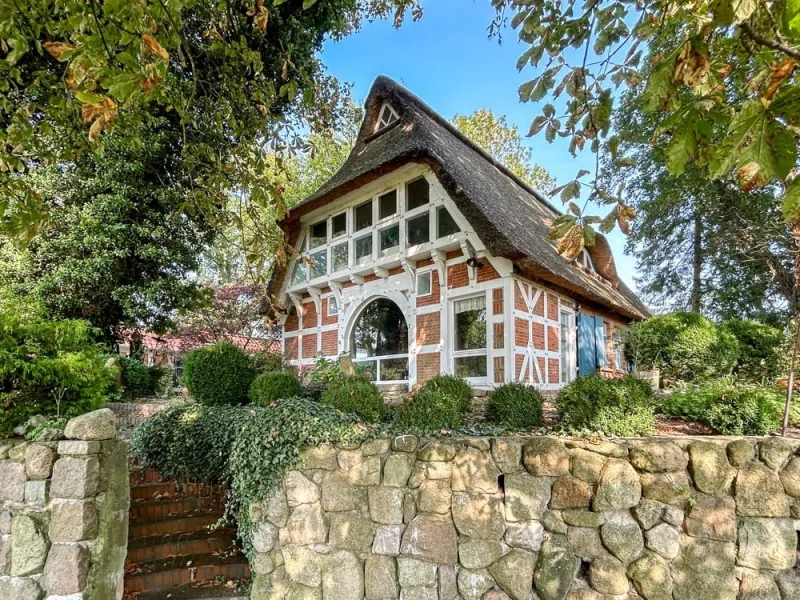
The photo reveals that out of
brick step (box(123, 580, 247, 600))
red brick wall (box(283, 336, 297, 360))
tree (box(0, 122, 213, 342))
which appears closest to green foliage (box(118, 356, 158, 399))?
tree (box(0, 122, 213, 342))

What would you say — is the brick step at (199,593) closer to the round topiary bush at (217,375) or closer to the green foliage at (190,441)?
the green foliage at (190,441)

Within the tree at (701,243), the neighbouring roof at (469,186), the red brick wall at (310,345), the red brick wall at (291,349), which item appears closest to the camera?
the neighbouring roof at (469,186)

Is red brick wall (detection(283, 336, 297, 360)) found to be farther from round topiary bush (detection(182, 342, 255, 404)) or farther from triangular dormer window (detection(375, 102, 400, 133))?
triangular dormer window (detection(375, 102, 400, 133))

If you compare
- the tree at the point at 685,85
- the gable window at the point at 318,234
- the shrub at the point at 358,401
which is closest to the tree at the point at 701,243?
the gable window at the point at 318,234

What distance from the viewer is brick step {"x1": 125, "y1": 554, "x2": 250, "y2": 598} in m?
3.77

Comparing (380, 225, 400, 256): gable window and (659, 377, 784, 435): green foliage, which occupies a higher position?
(380, 225, 400, 256): gable window

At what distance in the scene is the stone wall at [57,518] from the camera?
3.07 m

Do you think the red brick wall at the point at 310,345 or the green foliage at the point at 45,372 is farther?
the red brick wall at the point at 310,345

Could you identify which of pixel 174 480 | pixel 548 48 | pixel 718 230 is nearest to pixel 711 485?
pixel 548 48

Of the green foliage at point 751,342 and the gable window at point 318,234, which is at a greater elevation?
the gable window at point 318,234

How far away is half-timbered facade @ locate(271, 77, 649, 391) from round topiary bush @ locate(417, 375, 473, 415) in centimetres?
221

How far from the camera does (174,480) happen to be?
17.1 ft

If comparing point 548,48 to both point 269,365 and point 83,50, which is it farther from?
point 269,365

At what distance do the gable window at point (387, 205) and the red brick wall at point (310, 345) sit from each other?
11.1 feet
